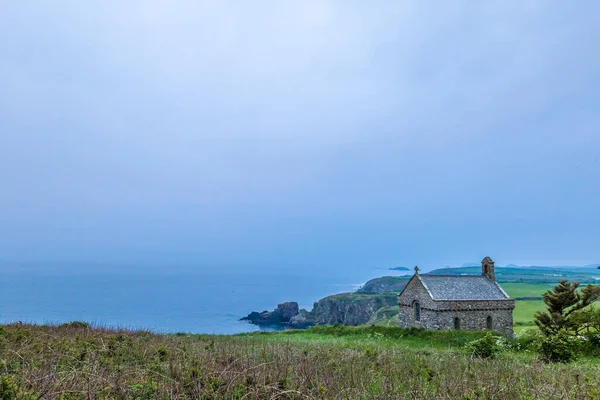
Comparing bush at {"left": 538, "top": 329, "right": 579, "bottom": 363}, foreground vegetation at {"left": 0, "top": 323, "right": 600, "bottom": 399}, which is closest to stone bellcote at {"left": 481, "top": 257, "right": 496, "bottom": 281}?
bush at {"left": 538, "top": 329, "right": 579, "bottom": 363}

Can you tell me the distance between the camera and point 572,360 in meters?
13.5

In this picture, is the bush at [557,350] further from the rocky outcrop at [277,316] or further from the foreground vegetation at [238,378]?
the rocky outcrop at [277,316]

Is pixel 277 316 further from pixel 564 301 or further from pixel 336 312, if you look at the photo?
pixel 564 301

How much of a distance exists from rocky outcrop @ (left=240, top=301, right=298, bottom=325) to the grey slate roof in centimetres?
8314

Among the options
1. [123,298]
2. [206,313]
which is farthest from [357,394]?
[123,298]

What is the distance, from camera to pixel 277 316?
115812 mm

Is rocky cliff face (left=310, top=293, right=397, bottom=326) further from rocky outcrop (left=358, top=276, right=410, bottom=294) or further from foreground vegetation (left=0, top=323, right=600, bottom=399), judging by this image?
foreground vegetation (left=0, top=323, right=600, bottom=399)

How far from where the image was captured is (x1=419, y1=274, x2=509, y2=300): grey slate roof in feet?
109

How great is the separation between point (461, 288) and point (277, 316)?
3463 inches

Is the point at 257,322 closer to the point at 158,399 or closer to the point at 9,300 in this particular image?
the point at 9,300

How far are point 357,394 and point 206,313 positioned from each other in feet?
410

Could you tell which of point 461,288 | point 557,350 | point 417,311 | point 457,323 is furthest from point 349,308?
point 557,350

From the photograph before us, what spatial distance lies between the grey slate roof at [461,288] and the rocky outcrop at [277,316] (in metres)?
83.1

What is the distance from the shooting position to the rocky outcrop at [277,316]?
372 ft
